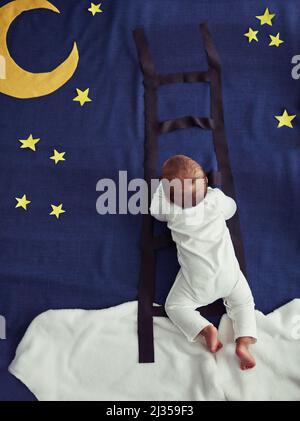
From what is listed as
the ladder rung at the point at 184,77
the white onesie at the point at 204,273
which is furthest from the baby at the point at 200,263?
the ladder rung at the point at 184,77

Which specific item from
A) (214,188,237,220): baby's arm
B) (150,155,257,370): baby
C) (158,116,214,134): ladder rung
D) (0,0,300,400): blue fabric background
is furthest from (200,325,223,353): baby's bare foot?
(158,116,214,134): ladder rung

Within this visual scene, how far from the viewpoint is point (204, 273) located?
3.89ft

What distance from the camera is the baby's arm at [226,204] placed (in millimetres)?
1267

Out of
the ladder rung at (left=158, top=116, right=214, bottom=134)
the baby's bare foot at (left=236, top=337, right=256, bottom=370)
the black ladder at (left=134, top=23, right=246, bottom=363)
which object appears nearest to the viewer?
the baby's bare foot at (left=236, top=337, right=256, bottom=370)

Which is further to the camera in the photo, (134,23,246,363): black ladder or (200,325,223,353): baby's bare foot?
(134,23,246,363): black ladder

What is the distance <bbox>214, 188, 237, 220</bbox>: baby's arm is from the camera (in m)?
1.27

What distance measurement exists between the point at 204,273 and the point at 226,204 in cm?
21

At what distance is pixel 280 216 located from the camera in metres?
1.31

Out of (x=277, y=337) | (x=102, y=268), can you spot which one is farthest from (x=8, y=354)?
(x=277, y=337)

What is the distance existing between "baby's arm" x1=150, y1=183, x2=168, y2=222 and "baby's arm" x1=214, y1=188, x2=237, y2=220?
0.49 feet

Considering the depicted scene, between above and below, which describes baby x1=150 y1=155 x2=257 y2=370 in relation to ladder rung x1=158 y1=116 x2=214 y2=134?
below

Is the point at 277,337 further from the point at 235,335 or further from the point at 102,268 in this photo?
the point at 102,268

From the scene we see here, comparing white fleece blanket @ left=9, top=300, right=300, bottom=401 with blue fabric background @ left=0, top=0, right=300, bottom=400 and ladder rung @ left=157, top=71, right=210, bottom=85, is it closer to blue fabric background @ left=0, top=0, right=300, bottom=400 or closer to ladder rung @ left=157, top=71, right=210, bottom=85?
blue fabric background @ left=0, top=0, right=300, bottom=400
